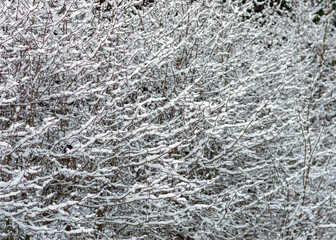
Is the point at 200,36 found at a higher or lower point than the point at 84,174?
higher

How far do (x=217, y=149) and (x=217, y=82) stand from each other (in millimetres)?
1049

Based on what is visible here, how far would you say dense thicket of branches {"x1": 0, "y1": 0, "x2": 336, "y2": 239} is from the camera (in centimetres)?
382

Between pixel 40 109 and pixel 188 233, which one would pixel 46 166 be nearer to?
pixel 40 109

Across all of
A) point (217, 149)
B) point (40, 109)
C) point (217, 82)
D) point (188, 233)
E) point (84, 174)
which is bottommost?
point (188, 233)

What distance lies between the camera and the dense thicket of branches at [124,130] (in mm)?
3816

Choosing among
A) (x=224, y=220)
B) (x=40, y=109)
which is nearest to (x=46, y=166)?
(x=40, y=109)

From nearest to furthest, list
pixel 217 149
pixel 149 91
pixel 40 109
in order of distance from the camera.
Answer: pixel 40 109
pixel 149 91
pixel 217 149

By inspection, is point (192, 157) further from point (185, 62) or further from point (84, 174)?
point (84, 174)

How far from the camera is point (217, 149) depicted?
6.27 meters

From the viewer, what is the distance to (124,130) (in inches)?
174

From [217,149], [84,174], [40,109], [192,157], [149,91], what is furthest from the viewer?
[217,149]

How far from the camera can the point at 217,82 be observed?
20.9 feet

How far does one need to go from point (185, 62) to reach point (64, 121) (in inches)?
80.8

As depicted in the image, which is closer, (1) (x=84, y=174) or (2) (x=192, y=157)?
(1) (x=84, y=174)
